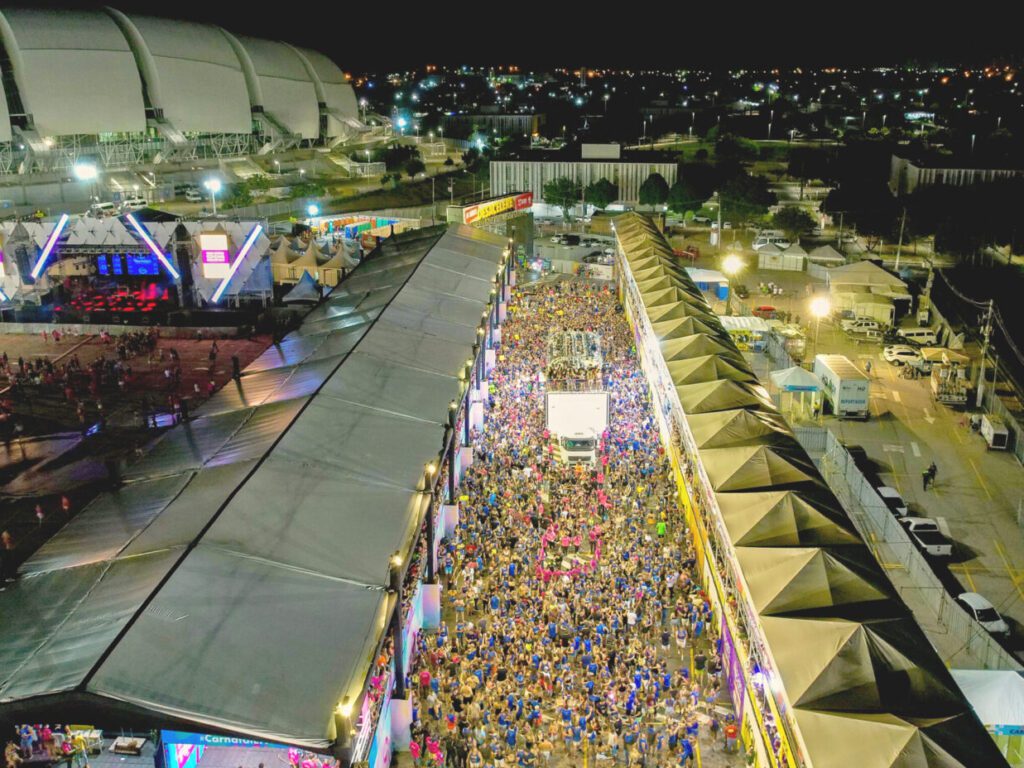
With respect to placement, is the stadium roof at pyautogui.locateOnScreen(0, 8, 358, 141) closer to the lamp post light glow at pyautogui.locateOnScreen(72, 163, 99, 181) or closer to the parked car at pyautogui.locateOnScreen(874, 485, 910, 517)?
the lamp post light glow at pyautogui.locateOnScreen(72, 163, 99, 181)

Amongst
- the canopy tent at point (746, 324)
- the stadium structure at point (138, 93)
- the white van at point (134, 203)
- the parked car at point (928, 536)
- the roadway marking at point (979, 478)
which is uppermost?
the stadium structure at point (138, 93)

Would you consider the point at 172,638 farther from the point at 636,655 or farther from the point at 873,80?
the point at 873,80

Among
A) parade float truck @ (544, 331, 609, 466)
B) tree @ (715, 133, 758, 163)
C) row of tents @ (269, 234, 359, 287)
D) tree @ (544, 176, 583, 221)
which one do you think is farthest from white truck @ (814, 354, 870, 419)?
tree @ (715, 133, 758, 163)

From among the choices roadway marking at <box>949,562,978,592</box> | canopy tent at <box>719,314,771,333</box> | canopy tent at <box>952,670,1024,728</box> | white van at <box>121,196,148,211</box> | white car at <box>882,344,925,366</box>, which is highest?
white van at <box>121,196,148,211</box>

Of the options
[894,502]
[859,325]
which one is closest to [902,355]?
[859,325]

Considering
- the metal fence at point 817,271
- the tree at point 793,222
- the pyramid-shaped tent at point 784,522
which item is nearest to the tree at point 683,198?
the tree at point 793,222

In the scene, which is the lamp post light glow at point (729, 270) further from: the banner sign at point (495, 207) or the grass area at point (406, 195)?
the grass area at point (406, 195)
